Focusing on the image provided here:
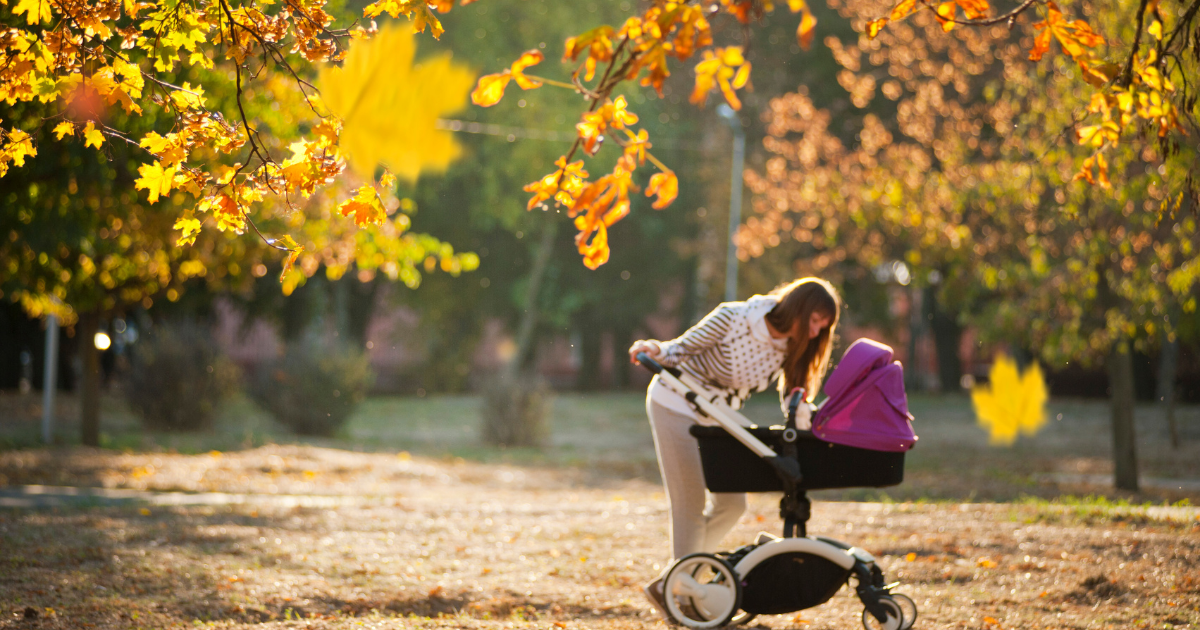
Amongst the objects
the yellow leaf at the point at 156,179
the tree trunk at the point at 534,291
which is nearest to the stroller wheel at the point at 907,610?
the yellow leaf at the point at 156,179

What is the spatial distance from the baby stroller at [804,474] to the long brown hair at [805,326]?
207 mm

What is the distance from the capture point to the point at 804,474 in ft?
15.3

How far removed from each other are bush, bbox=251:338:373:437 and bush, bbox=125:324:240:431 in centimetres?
105

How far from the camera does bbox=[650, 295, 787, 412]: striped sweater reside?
4.95 meters

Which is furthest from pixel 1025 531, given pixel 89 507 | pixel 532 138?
pixel 532 138

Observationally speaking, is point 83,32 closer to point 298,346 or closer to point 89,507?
point 89,507

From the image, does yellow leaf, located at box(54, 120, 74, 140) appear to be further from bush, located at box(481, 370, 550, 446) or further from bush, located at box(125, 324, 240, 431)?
bush, located at box(125, 324, 240, 431)

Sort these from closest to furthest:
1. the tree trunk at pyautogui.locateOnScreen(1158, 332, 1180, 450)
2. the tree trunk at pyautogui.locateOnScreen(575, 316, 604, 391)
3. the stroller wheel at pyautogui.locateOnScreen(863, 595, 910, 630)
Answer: the stroller wheel at pyautogui.locateOnScreen(863, 595, 910, 630)
the tree trunk at pyautogui.locateOnScreen(1158, 332, 1180, 450)
the tree trunk at pyautogui.locateOnScreen(575, 316, 604, 391)

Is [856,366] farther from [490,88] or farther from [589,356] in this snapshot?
[589,356]

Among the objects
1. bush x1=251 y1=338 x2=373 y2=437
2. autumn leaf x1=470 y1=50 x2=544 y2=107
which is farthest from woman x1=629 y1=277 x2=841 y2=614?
bush x1=251 y1=338 x2=373 y2=437

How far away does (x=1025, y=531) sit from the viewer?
736cm

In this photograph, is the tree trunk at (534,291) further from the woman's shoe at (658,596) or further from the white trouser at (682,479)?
the woman's shoe at (658,596)

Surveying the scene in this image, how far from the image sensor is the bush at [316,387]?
770 inches

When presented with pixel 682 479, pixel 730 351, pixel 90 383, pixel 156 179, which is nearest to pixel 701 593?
pixel 682 479
